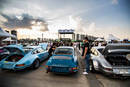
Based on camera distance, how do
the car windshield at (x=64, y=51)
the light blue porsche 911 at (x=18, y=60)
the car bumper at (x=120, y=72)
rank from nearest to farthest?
the car bumper at (x=120, y=72), the light blue porsche 911 at (x=18, y=60), the car windshield at (x=64, y=51)

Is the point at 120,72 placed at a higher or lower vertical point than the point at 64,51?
lower

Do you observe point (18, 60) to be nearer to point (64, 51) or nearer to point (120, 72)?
point (64, 51)

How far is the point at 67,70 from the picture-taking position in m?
2.79

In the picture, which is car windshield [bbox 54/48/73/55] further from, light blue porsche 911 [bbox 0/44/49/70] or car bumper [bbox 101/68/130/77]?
car bumper [bbox 101/68/130/77]

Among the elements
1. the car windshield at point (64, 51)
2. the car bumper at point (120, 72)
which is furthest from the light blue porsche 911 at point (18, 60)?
the car bumper at point (120, 72)

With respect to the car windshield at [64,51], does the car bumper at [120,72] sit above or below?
below

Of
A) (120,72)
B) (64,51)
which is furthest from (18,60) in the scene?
(120,72)

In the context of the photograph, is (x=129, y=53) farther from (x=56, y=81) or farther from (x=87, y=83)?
(x=56, y=81)

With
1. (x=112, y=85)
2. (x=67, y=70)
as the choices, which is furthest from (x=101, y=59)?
(x=67, y=70)

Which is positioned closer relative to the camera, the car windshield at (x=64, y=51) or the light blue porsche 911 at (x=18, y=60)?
the light blue porsche 911 at (x=18, y=60)

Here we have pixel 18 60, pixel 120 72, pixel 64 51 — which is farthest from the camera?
pixel 64 51

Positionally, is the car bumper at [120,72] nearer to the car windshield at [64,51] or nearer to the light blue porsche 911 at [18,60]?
the car windshield at [64,51]

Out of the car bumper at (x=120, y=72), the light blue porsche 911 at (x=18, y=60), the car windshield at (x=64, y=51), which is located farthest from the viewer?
the car windshield at (x=64, y=51)

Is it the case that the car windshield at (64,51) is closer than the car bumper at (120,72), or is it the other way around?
the car bumper at (120,72)
